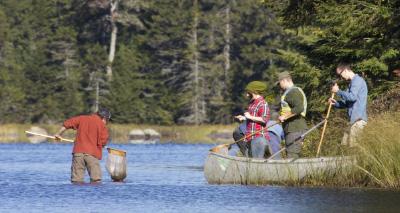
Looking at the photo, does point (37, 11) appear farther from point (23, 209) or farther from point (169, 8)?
point (23, 209)

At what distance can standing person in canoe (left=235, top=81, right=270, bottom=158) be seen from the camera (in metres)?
21.4

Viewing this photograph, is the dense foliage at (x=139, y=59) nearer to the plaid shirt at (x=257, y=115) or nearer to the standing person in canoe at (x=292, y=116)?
the plaid shirt at (x=257, y=115)

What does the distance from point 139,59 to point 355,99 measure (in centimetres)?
6895

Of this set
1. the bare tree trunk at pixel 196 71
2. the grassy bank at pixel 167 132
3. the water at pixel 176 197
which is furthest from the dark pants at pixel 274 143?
the bare tree trunk at pixel 196 71

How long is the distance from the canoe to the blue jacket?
0.86 metres

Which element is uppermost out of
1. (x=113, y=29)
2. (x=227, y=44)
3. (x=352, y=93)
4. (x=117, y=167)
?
(x=113, y=29)

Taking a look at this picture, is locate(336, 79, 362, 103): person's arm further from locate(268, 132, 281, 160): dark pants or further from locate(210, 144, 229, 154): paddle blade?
locate(210, 144, 229, 154): paddle blade

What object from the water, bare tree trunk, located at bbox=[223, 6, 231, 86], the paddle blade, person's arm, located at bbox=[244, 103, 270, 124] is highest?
bare tree trunk, located at bbox=[223, 6, 231, 86]

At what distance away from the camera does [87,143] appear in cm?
2220

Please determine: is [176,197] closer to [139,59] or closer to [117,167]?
[117,167]

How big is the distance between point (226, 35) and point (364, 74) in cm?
6108

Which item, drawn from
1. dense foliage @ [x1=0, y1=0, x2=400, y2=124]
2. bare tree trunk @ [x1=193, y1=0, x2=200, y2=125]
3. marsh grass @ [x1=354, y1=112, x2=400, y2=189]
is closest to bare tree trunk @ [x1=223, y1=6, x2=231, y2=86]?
dense foliage @ [x1=0, y1=0, x2=400, y2=124]

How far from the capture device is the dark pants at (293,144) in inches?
825

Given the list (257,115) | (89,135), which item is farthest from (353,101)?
(89,135)
